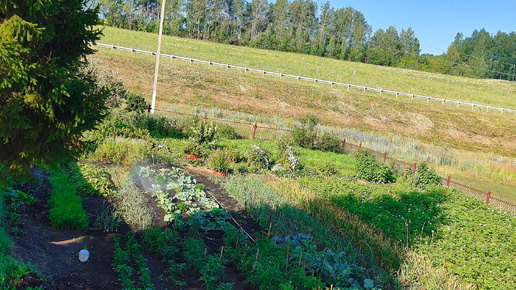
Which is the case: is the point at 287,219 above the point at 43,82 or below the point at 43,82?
below

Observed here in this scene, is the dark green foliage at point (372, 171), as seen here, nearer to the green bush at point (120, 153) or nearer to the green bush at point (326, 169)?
the green bush at point (326, 169)

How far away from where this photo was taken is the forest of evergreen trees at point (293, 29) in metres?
91.9

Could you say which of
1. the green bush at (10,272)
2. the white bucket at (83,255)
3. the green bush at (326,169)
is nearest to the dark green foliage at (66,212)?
the white bucket at (83,255)

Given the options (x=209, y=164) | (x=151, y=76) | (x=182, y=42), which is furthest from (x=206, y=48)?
(x=209, y=164)

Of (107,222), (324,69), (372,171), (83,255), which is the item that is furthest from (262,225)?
(324,69)

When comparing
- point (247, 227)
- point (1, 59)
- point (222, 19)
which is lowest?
point (247, 227)

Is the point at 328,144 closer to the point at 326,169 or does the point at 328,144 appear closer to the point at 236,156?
the point at 326,169

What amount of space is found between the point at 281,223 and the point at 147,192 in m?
3.49

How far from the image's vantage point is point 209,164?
15.0m

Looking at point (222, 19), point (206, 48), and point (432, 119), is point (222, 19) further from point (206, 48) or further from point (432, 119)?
point (432, 119)

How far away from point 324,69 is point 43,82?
6637 cm

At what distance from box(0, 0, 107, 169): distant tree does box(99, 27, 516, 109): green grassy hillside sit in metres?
53.1

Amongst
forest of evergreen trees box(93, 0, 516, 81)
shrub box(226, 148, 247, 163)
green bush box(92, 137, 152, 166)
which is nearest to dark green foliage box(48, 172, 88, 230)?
green bush box(92, 137, 152, 166)

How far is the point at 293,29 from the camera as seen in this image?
110 metres
